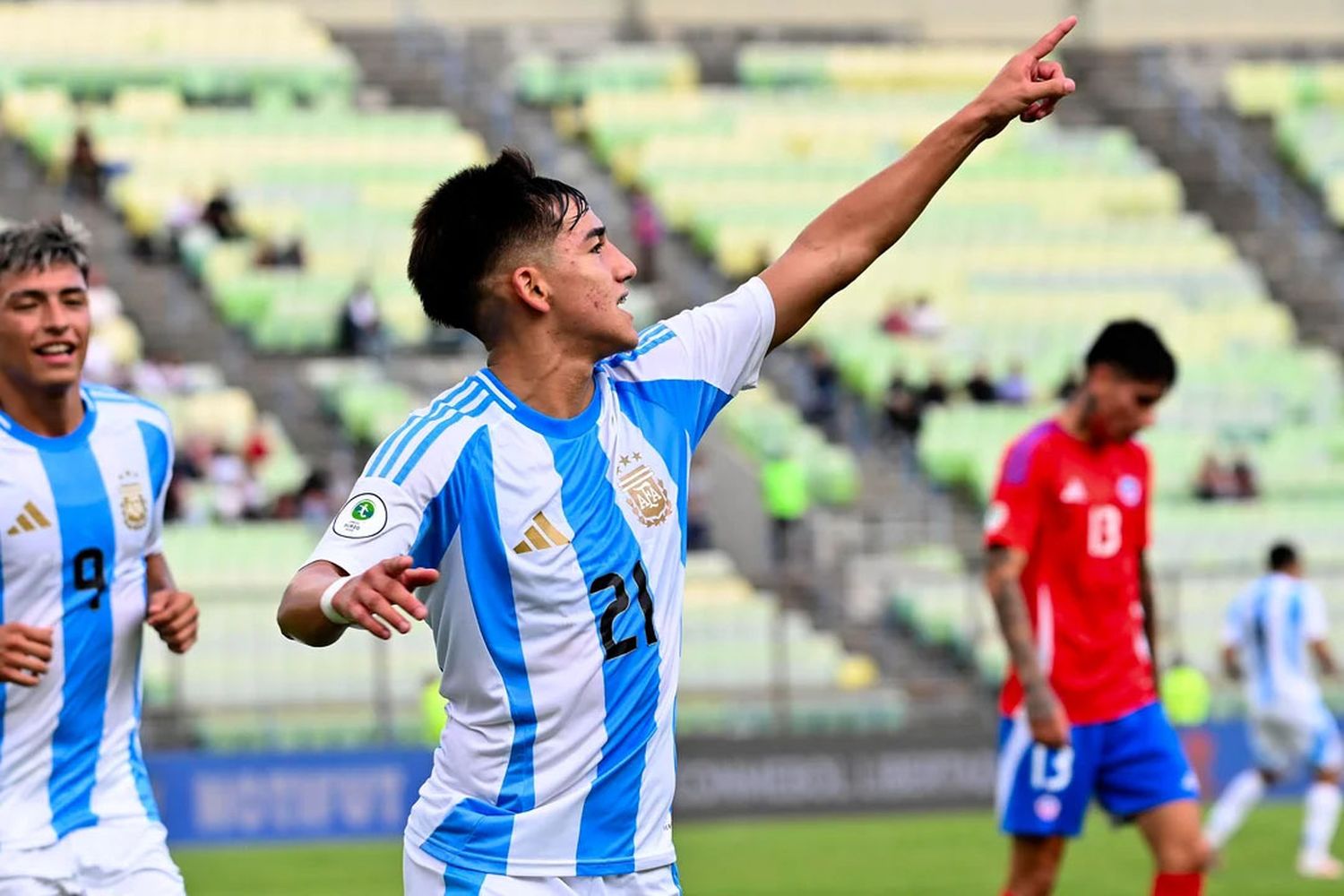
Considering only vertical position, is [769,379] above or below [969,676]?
above

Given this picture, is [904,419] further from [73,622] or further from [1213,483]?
[73,622]

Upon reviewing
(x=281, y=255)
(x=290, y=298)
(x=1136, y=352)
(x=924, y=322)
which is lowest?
(x=1136, y=352)

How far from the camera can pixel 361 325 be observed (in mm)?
23094

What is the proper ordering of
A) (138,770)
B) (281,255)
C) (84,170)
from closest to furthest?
(138,770) → (281,255) → (84,170)

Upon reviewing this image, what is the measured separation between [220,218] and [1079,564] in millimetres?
17292


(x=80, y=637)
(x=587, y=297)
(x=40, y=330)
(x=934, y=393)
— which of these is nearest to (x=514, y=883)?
(x=587, y=297)

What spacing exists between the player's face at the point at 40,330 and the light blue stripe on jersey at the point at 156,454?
35 centimetres

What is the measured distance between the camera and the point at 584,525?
4992 mm

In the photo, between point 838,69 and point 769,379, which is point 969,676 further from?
point 838,69

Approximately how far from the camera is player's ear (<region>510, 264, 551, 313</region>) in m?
5.08

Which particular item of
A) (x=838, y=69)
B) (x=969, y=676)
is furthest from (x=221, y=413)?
(x=838, y=69)

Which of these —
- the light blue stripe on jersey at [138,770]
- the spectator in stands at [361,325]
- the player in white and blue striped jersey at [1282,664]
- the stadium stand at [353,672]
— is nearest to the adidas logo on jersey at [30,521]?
the light blue stripe on jersey at [138,770]

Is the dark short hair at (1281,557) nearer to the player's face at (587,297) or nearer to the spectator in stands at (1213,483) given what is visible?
the spectator in stands at (1213,483)

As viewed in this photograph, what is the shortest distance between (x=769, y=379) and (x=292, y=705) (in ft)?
26.7
